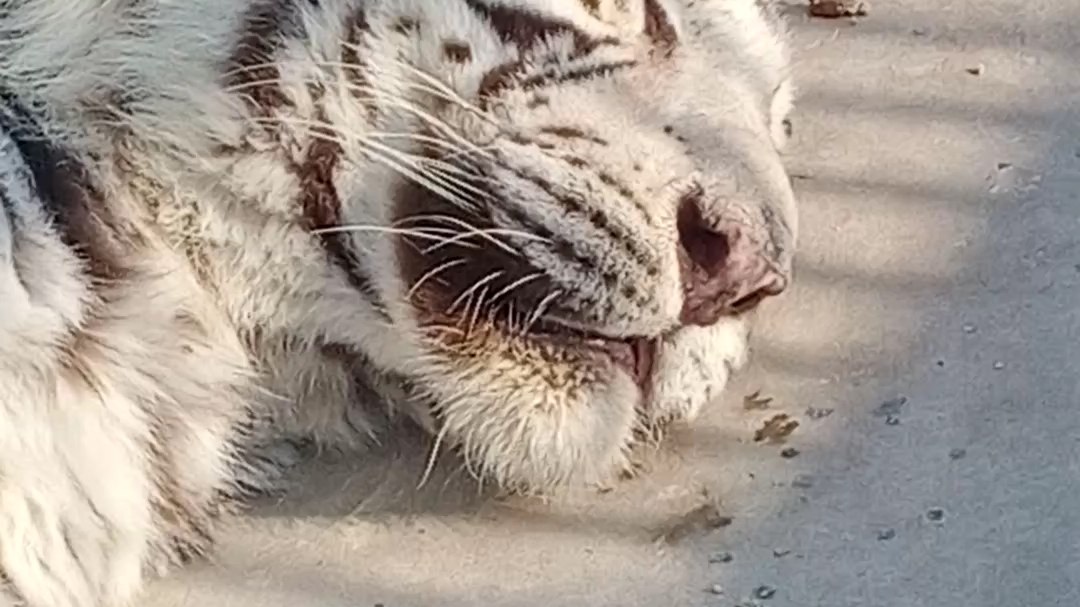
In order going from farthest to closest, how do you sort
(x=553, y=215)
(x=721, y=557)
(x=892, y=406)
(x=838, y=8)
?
1. (x=838, y=8)
2. (x=892, y=406)
3. (x=721, y=557)
4. (x=553, y=215)

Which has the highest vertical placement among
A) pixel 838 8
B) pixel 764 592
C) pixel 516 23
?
pixel 516 23

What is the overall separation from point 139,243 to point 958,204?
0.79 m

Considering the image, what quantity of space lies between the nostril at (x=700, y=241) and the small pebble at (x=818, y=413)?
9.9 inches

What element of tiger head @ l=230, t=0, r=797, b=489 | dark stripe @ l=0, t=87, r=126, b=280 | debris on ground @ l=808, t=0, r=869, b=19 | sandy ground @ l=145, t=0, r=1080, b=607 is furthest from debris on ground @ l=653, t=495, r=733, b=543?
debris on ground @ l=808, t=0, r=869, b=19

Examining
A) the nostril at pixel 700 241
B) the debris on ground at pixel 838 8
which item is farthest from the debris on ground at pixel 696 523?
the debris on ground at pixel 838 8

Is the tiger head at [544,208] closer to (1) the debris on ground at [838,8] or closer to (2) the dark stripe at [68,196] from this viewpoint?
(2) the dark stripe at [68,196]

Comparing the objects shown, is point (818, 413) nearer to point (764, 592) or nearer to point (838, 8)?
point (764, 592)

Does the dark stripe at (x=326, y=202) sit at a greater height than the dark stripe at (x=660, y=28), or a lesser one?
lesser

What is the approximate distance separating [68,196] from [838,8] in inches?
37.9

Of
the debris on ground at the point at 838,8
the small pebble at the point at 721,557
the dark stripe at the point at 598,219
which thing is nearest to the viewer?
the dark stripe at the point at 598,219

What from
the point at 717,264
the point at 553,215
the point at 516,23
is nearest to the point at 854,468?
the point at 717,264

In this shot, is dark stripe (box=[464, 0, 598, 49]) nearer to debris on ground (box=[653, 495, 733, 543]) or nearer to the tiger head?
the tiger head

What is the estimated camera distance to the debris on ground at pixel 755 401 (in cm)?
180

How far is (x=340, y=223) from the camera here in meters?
1.59
